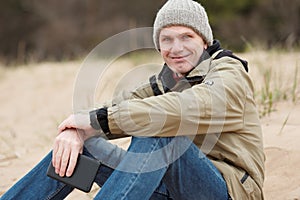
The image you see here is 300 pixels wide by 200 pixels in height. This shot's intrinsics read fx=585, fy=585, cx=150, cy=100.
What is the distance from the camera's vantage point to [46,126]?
5031mm

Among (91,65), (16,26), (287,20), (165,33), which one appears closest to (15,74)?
(91,65)

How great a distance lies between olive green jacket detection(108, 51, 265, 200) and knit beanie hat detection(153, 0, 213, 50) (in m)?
0.13

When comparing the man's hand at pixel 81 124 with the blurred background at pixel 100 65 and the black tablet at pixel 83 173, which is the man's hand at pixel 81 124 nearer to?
the black tablet at pixel 83 173

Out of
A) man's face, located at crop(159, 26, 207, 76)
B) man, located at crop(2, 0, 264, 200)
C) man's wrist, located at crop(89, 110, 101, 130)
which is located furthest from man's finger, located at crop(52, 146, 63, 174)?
man's face, located at crop(159, 26, 207, 76)

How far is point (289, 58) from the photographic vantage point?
458 centimetres

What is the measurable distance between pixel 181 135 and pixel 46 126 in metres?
3.28

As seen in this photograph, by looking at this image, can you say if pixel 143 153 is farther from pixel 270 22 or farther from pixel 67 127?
pixel 270 22

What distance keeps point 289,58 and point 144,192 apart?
2.96 m

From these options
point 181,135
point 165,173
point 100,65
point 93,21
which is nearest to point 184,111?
point 181,135

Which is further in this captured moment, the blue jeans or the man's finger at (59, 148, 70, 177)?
the man's finger at (59, 148, 70, 177)

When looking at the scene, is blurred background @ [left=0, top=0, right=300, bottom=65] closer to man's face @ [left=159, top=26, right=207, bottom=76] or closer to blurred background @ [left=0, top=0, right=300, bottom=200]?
blurred background @ [left=0, top=0, right=300, bottom=200]

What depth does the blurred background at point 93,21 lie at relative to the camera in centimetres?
1231

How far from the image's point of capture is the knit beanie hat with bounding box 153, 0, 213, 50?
2225 mm

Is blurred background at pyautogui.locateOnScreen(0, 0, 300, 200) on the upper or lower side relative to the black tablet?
lower
